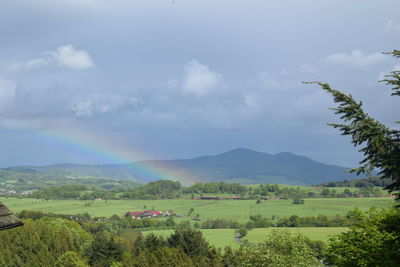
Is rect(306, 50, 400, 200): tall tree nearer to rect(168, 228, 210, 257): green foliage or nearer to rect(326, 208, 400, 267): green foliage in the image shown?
rect(326, 208, 400, 267): green foliage

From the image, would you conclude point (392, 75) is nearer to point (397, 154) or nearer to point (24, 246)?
point (397, 154)

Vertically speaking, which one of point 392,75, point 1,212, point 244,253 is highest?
point 392,75

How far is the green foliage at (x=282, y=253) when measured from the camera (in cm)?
5334

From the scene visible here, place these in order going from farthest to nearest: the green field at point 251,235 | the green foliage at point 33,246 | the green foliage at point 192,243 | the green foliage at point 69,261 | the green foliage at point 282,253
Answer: the green field at point 251,235
the green foliage at point 192,243
the green foliage at point 33,246
the green foliage at point 69,261
the green foliage at point 282,253

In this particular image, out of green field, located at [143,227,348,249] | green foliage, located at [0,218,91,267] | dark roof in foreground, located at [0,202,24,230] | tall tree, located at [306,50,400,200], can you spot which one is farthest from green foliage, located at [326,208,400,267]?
green field, located at [143,227,348,249]

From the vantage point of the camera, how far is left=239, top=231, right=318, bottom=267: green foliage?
175ft

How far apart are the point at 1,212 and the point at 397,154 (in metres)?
13.0

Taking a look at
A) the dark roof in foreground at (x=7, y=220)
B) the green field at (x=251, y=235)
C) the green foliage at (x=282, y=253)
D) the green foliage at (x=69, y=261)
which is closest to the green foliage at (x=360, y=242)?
the green foliage at (x=282, y=253)

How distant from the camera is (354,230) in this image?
41969 millimetres

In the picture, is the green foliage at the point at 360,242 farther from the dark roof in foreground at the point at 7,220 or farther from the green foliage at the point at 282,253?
the dark roof in foreground at the point at 7,220

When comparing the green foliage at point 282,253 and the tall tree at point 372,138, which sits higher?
the tall tree at point 372,138

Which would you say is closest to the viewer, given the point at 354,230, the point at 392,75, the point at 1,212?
the point at 1,212

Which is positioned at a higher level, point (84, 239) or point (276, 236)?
point (276, 236)

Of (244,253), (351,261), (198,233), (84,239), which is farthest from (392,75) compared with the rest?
(84,239)
